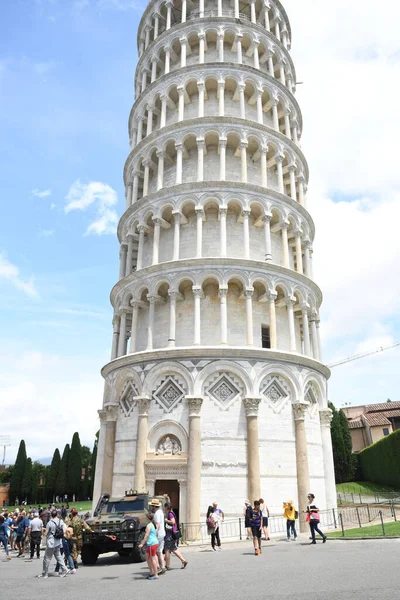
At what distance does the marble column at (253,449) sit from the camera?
22203mm

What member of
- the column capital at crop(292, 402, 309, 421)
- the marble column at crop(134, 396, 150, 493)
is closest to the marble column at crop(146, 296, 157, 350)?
the marble column at crop(134, 396, 150, 493)

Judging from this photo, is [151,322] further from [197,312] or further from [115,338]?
[115,338]

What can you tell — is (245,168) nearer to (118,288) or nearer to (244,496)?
(118,288)

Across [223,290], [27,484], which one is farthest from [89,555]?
[27,484]

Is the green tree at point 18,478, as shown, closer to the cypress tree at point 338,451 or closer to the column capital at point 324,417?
the cypress tree at point 338,451

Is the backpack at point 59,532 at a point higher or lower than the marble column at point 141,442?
lower

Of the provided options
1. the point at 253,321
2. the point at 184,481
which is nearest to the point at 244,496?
the point at 184,481

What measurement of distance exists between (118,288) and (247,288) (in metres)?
8.42

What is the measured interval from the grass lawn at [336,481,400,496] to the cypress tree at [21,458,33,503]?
42357mm

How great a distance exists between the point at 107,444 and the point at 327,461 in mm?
12291

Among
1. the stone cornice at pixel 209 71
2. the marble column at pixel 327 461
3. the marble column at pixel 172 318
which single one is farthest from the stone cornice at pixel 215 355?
the stone cornice at pixel 209 71

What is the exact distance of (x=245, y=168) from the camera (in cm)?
2953

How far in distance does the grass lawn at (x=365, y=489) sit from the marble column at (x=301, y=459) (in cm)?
2310

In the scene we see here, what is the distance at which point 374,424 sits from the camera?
65500 mm
